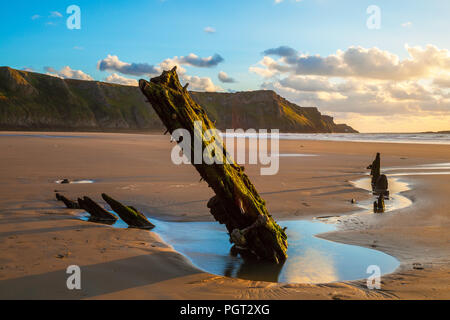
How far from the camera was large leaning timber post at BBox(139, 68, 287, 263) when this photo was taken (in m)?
5.57

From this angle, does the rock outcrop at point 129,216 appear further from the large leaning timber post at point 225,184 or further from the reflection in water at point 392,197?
the reflection in water at point 392,197

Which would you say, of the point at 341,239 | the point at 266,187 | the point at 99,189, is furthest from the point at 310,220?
the point at 99,189

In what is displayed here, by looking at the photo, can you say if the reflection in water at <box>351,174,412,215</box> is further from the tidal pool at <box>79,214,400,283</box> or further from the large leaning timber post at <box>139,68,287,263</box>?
the large leaning timber post at <box>139,68,287,263</box>

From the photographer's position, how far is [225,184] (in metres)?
6.00

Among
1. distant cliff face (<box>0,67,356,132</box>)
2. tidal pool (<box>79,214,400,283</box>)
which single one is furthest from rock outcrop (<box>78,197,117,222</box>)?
distant cliff face (<box>0,67,356,132</box>)

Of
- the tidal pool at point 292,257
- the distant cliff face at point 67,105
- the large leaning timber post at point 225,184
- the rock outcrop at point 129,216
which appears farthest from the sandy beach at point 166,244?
the distant cliff face at point 67,105

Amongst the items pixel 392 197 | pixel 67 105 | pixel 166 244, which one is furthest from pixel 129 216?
pixel 67 105

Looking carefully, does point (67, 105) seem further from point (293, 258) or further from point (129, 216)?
point (293, 258)

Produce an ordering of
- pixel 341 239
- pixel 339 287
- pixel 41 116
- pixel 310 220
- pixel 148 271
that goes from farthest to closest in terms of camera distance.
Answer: pixel 41 116 < pixel 310 220 < pixel 341 239 < pixel 148 271 < pixel 339 287

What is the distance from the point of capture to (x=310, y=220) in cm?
972

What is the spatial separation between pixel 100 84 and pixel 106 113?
29513 mm

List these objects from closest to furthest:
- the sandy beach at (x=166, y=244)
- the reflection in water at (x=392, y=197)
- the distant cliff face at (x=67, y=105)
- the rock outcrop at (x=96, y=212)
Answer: the sandy beach at (x=166, y=244) < the rock outcrop at (x=96, y=212) < the reflection in water at (x=392, y=197) < the distant cliff face at (x=67, y=105)

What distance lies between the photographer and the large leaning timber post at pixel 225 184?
5.57 metres
